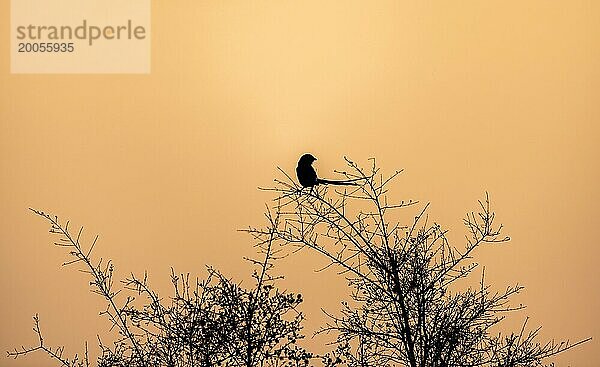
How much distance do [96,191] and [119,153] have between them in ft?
0.34

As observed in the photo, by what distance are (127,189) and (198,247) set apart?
8.5 inches

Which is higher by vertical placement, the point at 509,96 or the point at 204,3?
the point at 204,3

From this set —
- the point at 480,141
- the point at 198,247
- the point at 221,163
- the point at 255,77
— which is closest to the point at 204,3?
the point at 255,77

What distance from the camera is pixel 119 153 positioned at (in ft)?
7.54

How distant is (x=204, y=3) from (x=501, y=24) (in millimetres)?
693

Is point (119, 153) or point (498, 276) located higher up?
point (119, 153)

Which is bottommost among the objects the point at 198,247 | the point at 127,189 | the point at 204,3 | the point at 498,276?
the point at 498,276

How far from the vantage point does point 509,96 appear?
7.46ft

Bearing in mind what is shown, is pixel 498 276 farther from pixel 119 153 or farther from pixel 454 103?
pixel 119 153

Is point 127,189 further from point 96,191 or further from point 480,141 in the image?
point 480,141

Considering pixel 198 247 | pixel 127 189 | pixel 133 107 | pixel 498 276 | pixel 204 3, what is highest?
pixel 204 3

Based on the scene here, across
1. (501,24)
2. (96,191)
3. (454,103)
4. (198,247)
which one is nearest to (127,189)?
(96,191)

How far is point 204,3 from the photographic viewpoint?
229 centimetres

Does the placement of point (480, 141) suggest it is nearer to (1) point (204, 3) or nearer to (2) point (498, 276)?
(2) point (498, 276)
